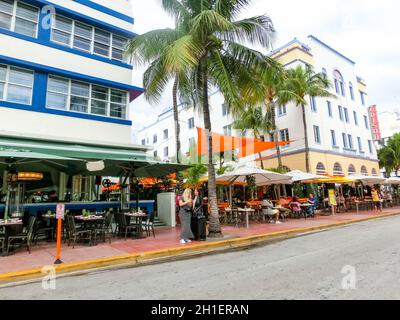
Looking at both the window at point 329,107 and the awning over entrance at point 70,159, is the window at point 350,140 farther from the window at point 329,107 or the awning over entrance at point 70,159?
the awning over entrance at point 70,159

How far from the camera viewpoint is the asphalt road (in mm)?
4656

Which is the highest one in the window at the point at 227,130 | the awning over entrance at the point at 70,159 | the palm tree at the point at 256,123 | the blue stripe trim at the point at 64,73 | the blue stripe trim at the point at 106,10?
the blue stripe trim at the point at 106,10

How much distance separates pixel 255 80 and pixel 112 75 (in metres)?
8.46

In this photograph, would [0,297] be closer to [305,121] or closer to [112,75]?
[112,75]

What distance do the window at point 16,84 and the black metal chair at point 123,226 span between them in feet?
23.9

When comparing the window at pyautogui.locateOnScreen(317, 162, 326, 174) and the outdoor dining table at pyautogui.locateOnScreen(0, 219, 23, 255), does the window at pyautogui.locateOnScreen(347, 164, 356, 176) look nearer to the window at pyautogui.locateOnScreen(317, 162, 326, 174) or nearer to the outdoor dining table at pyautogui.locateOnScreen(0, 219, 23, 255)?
the window at pyautogui.locateOnScreen(317, 162, 326, 174)

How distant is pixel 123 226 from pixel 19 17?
37.3 ft

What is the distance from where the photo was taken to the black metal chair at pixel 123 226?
10773mm

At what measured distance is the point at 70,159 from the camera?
31.0 feet

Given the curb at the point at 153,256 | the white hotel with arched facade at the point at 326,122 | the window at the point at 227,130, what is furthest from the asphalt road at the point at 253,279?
the window at the point at 227,130

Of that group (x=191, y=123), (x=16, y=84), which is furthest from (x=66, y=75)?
(x=191, y=123)

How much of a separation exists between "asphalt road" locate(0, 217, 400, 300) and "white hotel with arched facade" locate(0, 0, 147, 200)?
7654 millimetres

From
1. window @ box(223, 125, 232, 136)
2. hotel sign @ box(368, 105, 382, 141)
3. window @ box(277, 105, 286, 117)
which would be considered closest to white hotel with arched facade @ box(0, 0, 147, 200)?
window @ box(277, 105, 286, 117)
